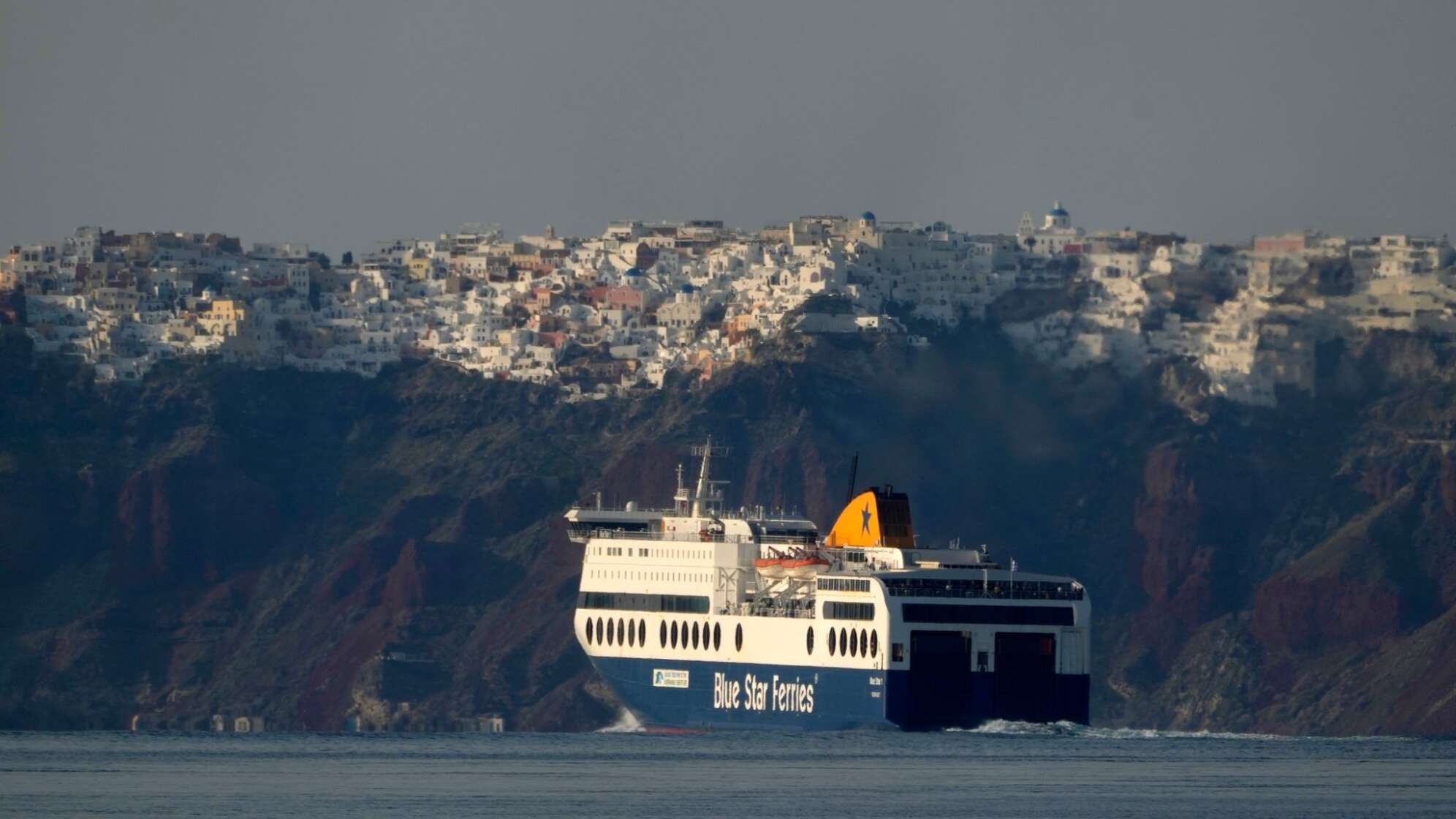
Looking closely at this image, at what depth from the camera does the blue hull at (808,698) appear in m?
128

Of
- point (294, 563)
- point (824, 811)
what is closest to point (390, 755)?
point (824, 811)

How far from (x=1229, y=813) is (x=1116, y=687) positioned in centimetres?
6868

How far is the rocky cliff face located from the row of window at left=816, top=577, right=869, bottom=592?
35.9 m

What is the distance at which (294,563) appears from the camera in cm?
19138

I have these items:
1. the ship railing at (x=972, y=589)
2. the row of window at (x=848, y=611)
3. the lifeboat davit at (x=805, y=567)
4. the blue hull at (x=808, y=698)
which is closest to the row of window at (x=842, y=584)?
the row of window at (x=848, y=611)

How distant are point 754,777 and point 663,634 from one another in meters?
26.4

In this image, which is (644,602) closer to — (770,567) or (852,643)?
(770,567)

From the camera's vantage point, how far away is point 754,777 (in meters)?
113

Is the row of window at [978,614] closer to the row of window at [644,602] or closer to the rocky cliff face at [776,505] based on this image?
the row of window at [644,602]

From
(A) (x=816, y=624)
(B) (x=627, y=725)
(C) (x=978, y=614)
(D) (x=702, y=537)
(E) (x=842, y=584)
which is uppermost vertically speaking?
(D) (x=702, y=537)

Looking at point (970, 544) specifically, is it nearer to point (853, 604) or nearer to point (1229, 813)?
point (853, 604)

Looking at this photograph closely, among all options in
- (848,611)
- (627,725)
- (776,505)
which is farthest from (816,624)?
(776,505)

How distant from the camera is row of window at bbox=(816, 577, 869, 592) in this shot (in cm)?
12900

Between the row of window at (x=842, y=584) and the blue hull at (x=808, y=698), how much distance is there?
258 cm
